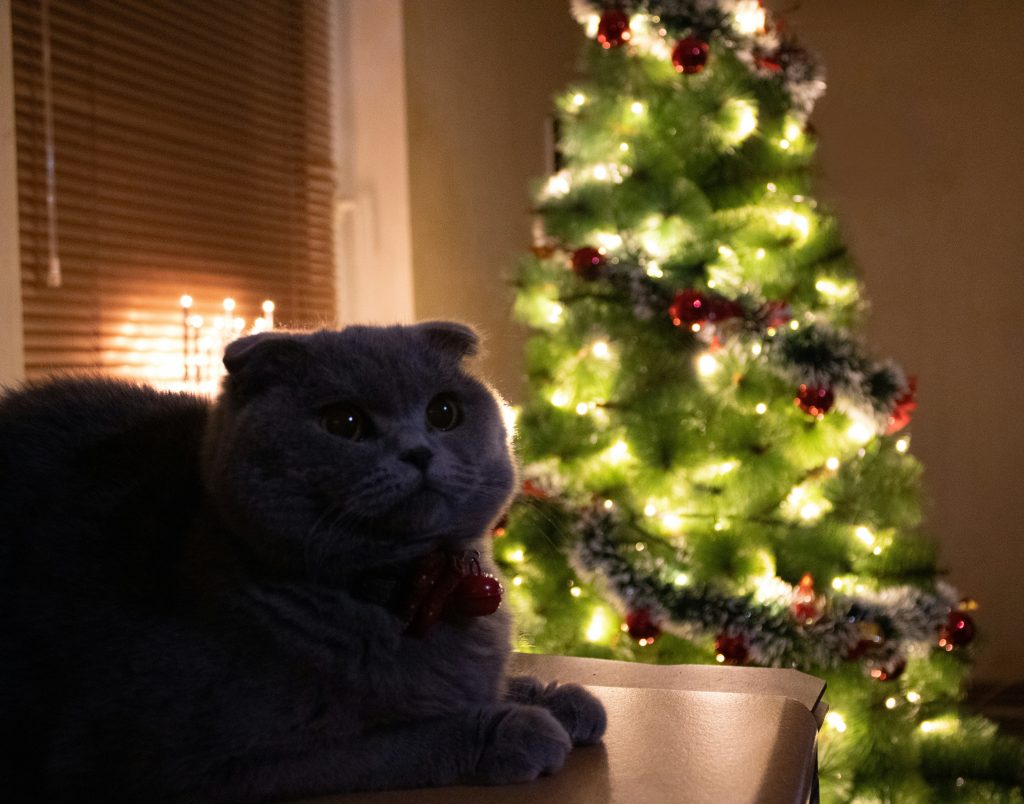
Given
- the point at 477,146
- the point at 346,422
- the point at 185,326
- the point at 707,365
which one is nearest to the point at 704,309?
the point at 707,365

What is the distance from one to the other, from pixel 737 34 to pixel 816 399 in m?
0.70

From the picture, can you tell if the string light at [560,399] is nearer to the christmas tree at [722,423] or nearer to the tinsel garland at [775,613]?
the christmas tree at [722,423]

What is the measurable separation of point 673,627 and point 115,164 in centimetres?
131

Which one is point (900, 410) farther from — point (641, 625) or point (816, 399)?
point (641, 625)

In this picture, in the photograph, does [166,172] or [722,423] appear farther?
[166,172]

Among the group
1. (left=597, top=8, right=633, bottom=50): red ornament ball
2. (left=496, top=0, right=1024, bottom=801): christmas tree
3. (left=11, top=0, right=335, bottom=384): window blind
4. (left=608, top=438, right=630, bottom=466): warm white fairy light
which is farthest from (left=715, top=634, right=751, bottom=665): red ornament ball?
(left=597, top=8, right=633, bottom=50): red ornament ball

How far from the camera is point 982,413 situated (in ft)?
10.5

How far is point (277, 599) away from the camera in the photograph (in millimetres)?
621

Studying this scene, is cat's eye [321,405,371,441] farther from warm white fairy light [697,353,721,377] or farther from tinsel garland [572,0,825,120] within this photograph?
tinsel garland [572,0,825,120]

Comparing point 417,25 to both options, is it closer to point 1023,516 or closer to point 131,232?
point 131,232

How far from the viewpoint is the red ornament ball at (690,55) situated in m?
1.84

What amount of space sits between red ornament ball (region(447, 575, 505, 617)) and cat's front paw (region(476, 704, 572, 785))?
0.07 m

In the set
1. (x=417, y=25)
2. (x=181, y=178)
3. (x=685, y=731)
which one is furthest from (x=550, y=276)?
(x=685, y=731)

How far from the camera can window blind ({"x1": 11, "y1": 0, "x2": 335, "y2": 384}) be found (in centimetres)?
173
